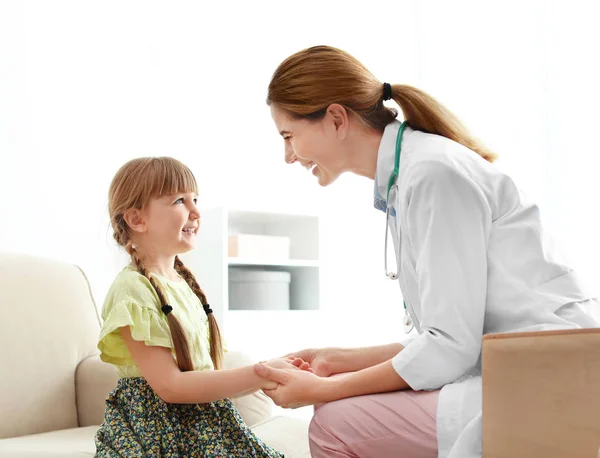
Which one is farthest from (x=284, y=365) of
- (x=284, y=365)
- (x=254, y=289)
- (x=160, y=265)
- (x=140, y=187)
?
(x=254, y=289)

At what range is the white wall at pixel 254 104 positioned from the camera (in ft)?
9.62

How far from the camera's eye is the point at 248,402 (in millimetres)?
1942

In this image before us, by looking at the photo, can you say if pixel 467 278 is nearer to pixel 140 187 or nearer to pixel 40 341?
pixel 140 187

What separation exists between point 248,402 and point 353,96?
33.4 inches

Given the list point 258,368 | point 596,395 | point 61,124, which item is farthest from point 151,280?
point 61,124

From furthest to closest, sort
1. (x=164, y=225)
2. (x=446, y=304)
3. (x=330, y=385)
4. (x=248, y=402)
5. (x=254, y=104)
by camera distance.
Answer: (x=254, y=104) < (x=248, y=402) < (x=164, y=225) < (x=330, y=385) < (x=446, y=304)

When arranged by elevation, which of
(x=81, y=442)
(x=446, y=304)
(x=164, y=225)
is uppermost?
(x=164, y=225)

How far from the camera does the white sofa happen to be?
6.19ft

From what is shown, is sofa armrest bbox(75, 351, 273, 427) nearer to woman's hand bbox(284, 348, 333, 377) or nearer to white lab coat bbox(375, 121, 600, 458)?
woman's hand bbox(284, 348, 333, 377)

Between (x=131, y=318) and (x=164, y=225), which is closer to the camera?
(x=131, y=318)

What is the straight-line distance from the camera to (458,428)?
1160mm

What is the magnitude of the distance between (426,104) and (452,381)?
21.6 inches

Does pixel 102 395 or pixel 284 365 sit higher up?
pixel 284 365

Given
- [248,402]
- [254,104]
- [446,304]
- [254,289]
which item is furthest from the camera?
[254,104]
